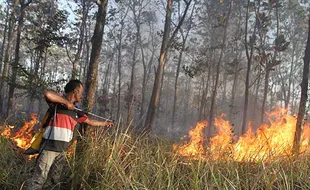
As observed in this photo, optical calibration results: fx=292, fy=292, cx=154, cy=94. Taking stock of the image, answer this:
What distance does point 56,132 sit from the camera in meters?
3.74

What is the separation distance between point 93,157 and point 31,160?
6.64 feet

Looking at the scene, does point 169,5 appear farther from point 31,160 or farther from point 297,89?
point 297,89

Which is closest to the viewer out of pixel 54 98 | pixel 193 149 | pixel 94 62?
pixel 54 98

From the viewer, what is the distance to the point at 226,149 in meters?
4.28

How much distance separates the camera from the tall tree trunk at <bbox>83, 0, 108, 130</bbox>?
5.69 metres

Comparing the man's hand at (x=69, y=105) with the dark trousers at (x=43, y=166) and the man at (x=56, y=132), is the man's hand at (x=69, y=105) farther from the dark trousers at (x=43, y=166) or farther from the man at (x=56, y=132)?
the dark trousers at (x=43, y=166)

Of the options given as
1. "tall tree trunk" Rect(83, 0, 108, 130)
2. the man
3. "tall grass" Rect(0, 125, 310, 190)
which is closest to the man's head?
the man

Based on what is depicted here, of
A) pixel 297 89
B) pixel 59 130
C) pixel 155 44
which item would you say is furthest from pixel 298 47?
pixel 59 130

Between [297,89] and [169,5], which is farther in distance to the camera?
[297,89]

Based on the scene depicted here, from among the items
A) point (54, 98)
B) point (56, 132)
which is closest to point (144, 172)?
point (56, 132)

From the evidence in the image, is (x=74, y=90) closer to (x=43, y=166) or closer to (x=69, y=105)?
(x=69, y=105)

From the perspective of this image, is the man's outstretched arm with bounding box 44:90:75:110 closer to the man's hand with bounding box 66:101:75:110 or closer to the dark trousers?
the man's hand with bounding box 66:101:75:110

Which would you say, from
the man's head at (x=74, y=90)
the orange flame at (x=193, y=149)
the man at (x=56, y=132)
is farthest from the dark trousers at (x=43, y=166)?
the orange flame at (x=193, y=149)

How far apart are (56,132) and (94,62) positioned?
246 cm
